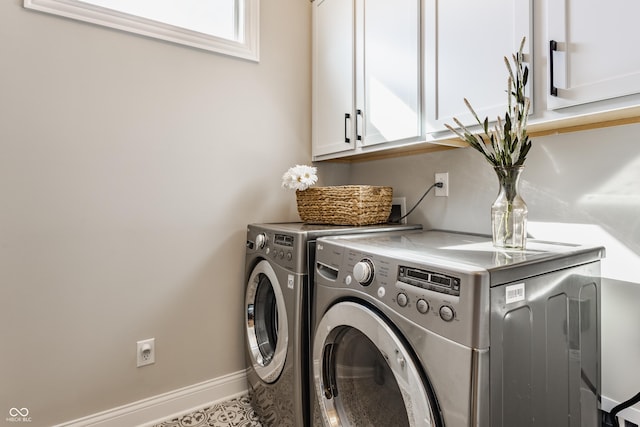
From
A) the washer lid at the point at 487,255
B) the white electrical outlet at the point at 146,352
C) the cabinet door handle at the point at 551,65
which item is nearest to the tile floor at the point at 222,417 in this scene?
the white electrical outlet at the point at 146,352

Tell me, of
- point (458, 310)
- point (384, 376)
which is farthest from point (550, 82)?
point (384, 376)

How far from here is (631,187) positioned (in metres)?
1.12

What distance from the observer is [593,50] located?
96 cm

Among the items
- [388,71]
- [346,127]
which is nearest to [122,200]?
[346,127]

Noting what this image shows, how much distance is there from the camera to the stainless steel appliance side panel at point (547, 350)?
2.60ft

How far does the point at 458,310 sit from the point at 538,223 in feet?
2.76

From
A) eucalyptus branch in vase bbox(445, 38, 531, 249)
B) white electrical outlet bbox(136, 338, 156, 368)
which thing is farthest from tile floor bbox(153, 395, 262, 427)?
eucalyptus branch in vase bbox(445, 38, 531, 249)

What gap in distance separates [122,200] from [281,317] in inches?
37.2

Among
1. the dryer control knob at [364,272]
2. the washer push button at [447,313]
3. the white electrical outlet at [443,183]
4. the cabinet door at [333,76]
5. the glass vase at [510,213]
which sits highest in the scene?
the cabinet door at [333,76]

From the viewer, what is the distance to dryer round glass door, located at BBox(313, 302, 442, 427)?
2.88 ft

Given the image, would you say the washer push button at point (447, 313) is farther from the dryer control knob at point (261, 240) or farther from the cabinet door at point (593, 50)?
the dryer control knob at point (261, 240)

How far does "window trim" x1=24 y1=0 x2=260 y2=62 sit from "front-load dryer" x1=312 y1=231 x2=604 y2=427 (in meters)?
1.32

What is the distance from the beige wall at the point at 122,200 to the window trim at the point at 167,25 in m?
0.04

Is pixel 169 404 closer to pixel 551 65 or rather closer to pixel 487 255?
pixel 487 255
